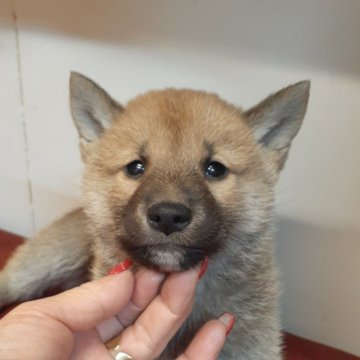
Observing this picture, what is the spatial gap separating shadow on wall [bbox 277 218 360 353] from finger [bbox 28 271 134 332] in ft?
2.51

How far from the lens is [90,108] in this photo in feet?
4.48

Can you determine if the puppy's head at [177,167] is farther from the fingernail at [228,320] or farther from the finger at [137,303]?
the fingernail at [228,320]

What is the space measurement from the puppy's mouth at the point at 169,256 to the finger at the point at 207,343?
177 mm

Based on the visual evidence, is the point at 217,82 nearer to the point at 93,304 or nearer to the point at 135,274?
the point at 135,274

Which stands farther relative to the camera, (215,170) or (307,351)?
(307,351)

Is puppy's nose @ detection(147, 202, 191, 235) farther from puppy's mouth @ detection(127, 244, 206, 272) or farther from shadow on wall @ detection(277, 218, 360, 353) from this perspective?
shadow on wall @ detection(277, 218, 360, 353)

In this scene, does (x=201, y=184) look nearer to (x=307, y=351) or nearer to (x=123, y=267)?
(x=123, y=267)

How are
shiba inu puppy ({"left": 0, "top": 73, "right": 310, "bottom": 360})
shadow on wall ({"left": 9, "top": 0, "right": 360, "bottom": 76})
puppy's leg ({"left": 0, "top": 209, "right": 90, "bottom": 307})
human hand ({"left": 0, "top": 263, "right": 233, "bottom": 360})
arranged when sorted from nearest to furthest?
1. human hand ({"left": 0, "top": 263, "right": 233, "bottom": 360})
2. shiba inu puppy ({"left": 0, "top": 73, "right": 310, "bottom": 360})
3. shadow on wall ({"left": 9, "top": 0, "right": 360, "bottom": 76})
4. puppy's leg ({"left": 0, "top": 209, "right": 90, "bottom": 307})

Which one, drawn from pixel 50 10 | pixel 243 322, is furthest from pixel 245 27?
pixel 243 322

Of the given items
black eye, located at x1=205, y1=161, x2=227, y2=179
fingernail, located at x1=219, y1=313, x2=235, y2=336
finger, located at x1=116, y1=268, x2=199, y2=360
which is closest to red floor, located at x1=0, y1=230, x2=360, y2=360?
fingernail, located at x1=219, y1=313, x2=235, y2=336

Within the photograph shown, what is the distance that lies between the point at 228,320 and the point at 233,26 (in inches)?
33.5

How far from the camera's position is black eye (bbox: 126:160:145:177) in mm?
1196

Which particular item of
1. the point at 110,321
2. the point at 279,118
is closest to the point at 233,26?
the point at 279,118

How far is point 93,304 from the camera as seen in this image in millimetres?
1026
